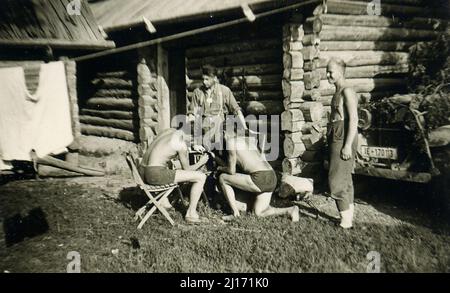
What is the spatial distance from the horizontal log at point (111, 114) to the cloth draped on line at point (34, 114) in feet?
8.09

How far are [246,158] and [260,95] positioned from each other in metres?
2.21

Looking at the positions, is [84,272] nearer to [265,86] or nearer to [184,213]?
[184,213]

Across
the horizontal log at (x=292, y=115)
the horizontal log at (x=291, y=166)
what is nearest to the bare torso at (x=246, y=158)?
the horizontal log at (x=291, y=166)

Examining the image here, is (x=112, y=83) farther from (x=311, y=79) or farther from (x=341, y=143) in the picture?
(x=341, y=143)

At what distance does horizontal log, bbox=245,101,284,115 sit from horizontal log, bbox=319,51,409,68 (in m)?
1.09

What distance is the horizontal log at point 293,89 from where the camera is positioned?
260 inches

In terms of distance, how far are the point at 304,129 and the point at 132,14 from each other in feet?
17.0

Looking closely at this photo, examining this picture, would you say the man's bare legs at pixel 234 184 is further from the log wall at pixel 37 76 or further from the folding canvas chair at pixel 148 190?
the log wall at pixel 37 76

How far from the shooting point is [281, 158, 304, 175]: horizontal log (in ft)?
22.1

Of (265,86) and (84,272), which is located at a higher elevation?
(265,86)

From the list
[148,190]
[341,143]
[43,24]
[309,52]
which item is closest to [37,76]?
[43,24]

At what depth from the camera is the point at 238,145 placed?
219 inches

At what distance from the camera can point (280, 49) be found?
701cm
